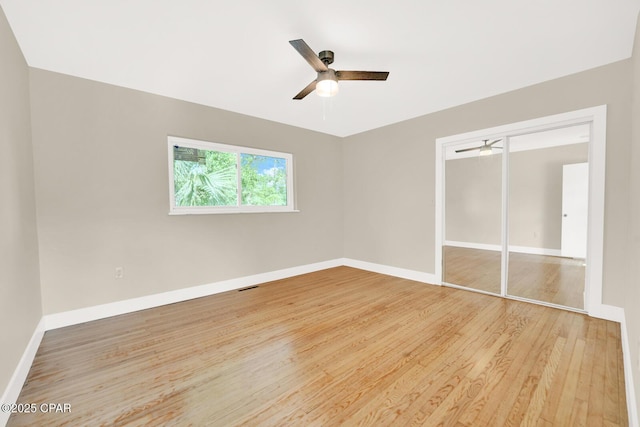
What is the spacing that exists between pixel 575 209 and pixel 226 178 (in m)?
4.62

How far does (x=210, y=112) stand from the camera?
→ 11.3 feet

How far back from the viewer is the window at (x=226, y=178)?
329 centimetres

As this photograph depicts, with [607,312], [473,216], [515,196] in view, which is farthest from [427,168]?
[607,312]

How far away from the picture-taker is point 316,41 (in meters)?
2.14

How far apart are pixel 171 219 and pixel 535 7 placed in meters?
3.94

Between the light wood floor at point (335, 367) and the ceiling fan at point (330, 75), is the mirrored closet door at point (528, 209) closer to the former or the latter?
the light wood floor at point (335, 367)

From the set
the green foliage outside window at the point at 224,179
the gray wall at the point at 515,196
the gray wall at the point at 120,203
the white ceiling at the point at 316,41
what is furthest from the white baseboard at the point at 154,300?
the gray wall at the point at 515,196

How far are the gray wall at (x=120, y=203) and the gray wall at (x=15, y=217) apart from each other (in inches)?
6.5

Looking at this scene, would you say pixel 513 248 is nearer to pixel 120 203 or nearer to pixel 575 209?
pixel 575 209

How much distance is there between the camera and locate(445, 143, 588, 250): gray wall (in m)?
3.66

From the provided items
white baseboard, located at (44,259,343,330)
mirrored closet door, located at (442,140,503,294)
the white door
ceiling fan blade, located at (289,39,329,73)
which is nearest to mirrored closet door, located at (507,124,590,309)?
the white door

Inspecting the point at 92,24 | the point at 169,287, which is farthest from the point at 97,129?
the point at 169,287

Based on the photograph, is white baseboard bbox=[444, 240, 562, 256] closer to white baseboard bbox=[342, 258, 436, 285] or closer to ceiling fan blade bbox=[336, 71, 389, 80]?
white baseboard bbox=[342, 258, 436, 285]

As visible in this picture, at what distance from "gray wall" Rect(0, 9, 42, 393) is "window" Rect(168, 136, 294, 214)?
1194 millimetres
